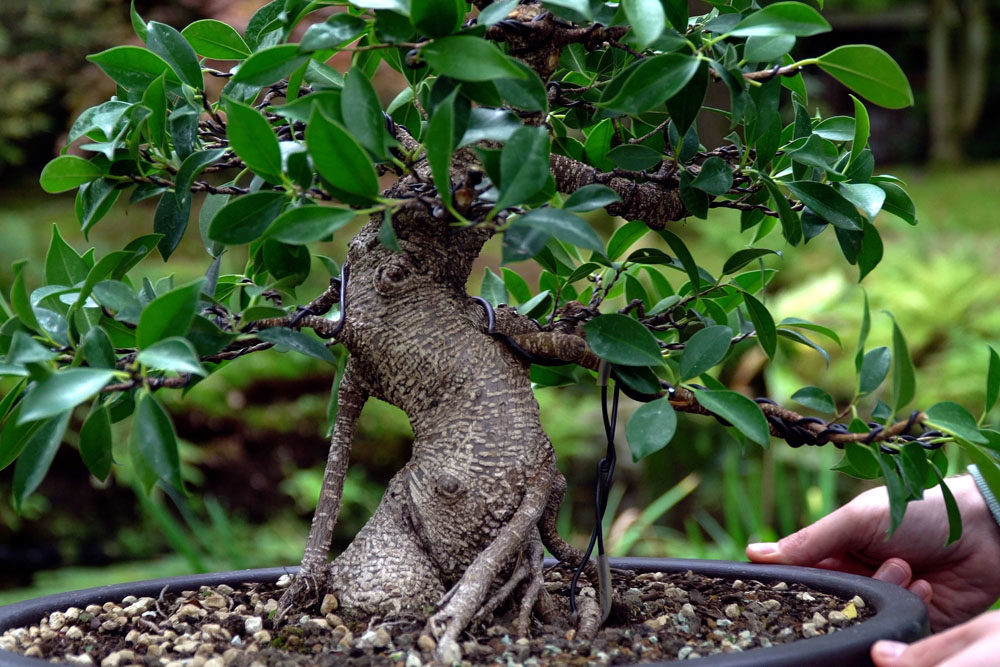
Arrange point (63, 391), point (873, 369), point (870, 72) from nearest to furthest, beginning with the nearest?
point (63, 391)
point (870, 72)
point (873, 369)

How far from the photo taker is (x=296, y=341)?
0.62 metres

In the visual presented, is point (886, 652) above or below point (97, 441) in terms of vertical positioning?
below

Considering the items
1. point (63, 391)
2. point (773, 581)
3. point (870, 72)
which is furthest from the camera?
point (773, 581)

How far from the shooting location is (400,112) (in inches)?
31.3

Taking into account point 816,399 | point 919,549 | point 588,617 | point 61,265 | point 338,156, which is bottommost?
point 919,549

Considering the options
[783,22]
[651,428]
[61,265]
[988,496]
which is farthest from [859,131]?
[61,265]

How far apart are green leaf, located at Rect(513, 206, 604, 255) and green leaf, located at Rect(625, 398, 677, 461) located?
0.14 m

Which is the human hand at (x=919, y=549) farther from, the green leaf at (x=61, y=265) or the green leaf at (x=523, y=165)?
the green leaf at (x=61, y=265)

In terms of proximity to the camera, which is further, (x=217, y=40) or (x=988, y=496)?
(x=988, y=496)

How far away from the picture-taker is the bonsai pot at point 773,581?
1.77 ft

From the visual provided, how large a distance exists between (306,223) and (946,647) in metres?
0.47

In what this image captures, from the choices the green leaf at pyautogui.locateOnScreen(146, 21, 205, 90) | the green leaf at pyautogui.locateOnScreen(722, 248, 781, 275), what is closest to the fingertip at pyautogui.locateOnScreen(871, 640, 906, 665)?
the green leaf at pyautogui.locateOnScreen(722, 248, 781, 275)

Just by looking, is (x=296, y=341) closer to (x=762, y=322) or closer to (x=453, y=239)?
(x=453, y=239)

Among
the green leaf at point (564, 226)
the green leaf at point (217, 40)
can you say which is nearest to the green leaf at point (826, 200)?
the green leaf at point (564, 226)
